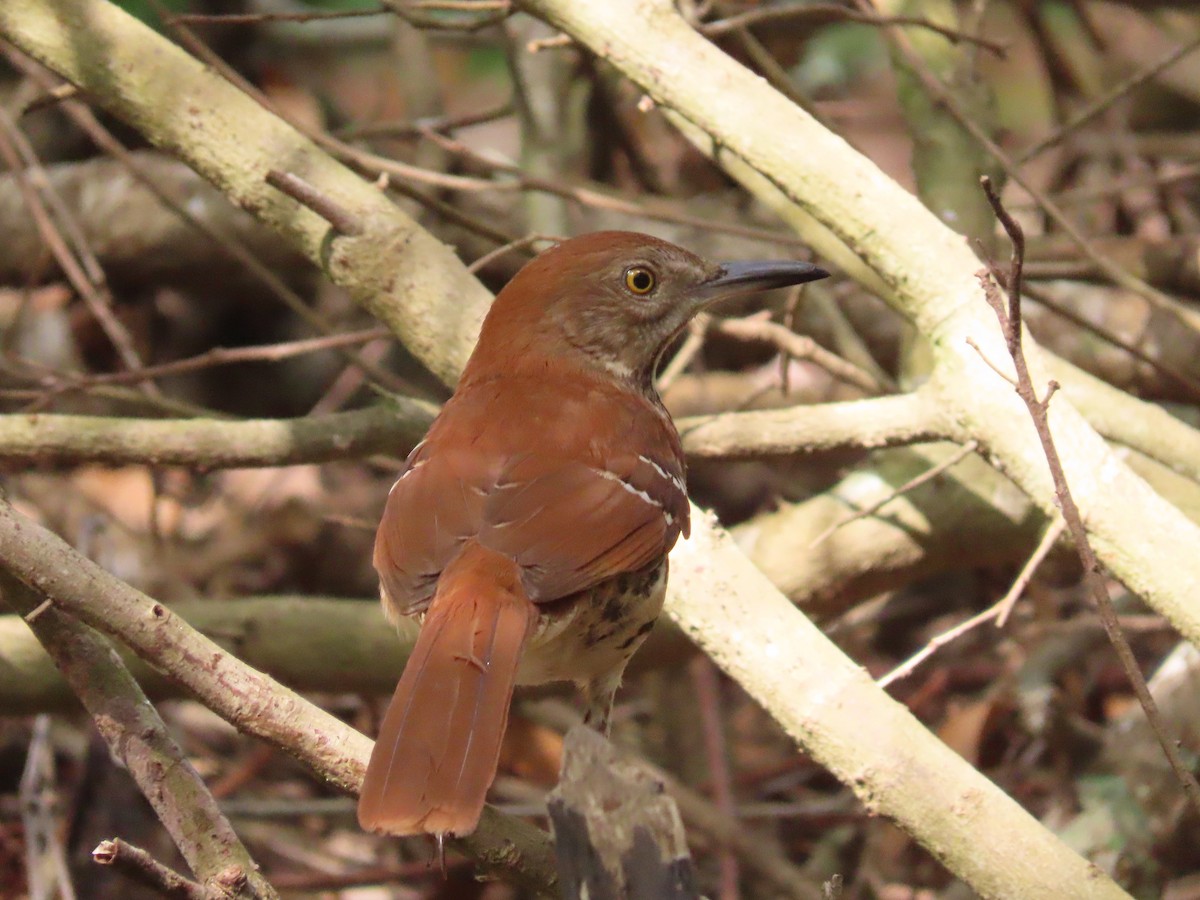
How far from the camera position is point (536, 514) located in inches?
105

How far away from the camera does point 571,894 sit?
1.78 metres

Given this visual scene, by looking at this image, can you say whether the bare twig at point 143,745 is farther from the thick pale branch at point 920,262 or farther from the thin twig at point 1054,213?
the thin twig at point 1054,213

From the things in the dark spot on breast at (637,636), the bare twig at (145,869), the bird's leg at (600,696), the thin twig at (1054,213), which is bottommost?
the bare twig at (145,869)

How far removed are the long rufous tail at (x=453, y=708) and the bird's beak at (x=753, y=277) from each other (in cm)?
112

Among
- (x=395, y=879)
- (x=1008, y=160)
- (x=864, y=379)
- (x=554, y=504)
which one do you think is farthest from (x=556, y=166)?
(x=554, y=504)

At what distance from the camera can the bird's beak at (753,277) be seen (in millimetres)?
3363

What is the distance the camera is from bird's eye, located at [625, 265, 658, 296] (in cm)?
339

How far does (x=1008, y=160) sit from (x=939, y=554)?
1.04 m

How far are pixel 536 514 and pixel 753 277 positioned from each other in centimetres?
99

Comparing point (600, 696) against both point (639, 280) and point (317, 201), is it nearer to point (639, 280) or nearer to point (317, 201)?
point (639, 280)

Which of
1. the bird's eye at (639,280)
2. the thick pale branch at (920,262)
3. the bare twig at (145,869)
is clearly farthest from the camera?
the bird's eye at (639,280)

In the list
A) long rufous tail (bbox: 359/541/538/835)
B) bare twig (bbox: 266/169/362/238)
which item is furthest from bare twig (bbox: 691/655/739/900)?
long rufous tail (bbox: 359/541/538/835)

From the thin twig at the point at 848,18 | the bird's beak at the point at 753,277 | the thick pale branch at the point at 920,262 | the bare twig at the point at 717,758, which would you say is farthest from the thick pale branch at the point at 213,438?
the bare twig at the point at 717,758

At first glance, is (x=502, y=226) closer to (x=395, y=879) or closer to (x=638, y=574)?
(x=395, y=879)
